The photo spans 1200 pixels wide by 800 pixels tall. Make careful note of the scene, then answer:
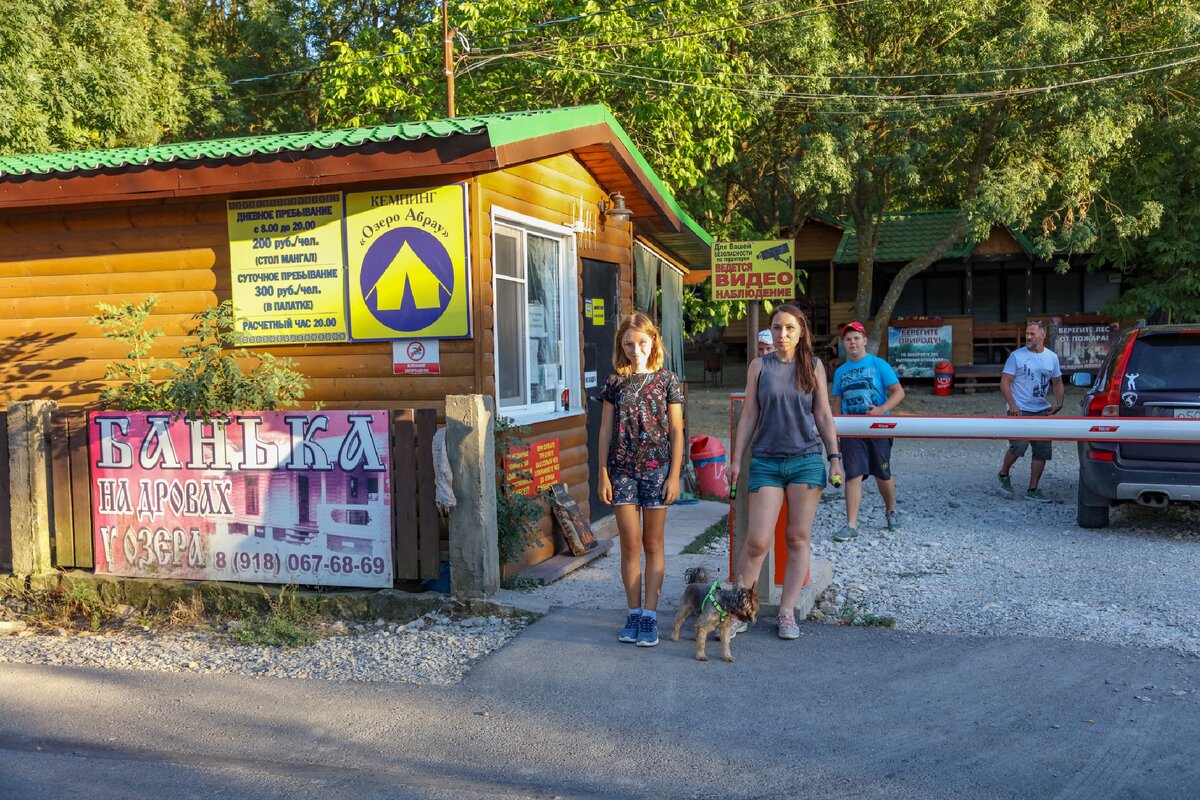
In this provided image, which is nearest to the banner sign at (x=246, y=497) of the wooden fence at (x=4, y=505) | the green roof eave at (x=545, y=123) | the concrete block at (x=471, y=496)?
the concrete block at (x=471, y=496)

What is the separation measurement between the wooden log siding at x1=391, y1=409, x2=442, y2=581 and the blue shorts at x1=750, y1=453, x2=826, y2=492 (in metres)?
1.95

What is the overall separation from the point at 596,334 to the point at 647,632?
4.25 meters

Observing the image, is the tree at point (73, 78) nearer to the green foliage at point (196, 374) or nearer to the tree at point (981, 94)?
the green foliage at point (196, 374)

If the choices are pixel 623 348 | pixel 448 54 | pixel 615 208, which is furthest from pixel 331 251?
pixel 448 54

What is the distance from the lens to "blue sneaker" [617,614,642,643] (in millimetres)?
5766

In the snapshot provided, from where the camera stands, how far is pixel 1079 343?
27062 mm

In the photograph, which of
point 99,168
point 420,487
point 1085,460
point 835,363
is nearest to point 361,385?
point 420,487

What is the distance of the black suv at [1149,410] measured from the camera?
8.55 m

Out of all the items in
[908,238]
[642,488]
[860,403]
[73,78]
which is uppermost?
[73,78]

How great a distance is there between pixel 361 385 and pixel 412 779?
12.0ft

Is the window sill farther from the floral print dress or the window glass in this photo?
the window glass

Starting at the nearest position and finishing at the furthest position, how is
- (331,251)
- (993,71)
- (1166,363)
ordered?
1. (331,251)
2. (1166,363)
3. (993,71)

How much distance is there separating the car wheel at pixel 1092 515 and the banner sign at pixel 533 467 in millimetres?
4599

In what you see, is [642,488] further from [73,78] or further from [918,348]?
[918,348]
